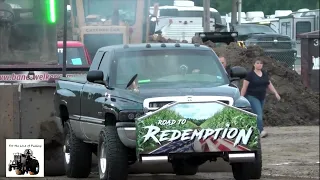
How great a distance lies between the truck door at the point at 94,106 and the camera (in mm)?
11539

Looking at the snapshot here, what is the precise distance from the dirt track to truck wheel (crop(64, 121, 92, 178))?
319mm

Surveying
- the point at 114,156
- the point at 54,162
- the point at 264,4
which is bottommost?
the point at 54,162

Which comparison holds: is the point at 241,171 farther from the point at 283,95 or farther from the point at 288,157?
the point at 283,95

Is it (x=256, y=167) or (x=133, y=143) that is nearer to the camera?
(x=133, y=143)

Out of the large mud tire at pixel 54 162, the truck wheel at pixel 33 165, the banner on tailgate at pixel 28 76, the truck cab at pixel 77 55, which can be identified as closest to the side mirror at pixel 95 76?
the truck wheel at pixel 33 165

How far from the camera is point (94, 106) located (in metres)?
11.8

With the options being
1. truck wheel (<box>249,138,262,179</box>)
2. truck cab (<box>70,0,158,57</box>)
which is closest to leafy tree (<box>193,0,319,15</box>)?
truck cab (<box>70,0,158,57</box>)

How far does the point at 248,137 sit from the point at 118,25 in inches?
423

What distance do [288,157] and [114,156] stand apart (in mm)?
5333

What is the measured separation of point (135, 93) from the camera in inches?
431

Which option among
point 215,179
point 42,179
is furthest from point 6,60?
point 215,179

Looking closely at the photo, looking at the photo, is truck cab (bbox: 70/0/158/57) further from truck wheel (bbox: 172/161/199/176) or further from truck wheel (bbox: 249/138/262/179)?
truck wheel (bbox: 249/138/262/179)

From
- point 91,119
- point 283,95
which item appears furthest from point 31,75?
point 283,95

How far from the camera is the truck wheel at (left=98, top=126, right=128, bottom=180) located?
Result: 10898mm
